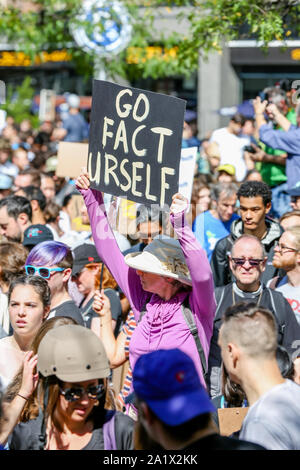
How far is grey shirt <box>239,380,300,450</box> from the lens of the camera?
3119 millimetres

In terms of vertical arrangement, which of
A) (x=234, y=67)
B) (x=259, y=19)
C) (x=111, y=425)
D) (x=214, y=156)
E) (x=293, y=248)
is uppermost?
(x=234, y=67)

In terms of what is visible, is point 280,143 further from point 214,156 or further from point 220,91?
point 220,91

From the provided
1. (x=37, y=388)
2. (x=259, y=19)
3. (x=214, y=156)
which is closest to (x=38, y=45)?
(x=214, y=156)

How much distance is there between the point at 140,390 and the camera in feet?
9.71

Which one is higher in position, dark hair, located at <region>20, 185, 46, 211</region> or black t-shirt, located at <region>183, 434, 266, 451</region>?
dark hair, located at <region>20, 185, 46, 211</region>

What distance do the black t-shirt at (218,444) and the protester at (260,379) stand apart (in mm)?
204

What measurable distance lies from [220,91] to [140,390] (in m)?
18.6

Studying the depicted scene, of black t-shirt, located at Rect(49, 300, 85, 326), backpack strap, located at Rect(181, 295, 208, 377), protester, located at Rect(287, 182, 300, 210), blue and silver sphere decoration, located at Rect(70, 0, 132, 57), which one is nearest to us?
backpack strap, located at Rect(181, 295, 208, 377)

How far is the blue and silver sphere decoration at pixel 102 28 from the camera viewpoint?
13.0 meters

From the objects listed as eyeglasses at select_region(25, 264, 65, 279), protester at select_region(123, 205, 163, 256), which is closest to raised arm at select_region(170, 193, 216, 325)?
eyeglasses at select_region(25, 264, 65, 279)

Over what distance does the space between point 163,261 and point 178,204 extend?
1.41ft

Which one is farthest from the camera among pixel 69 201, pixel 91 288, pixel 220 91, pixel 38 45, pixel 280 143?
pixel 220 91

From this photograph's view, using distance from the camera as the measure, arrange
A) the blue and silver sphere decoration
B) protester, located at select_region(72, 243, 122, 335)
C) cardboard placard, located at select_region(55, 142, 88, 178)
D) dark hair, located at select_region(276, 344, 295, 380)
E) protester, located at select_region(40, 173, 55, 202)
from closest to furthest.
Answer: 1. dark hair, located at select_region(276, 344, 295, 380)
2. protester, located at select_region(72, 243, 122, 335)
3. cardboard placard, located at select_region(55, 142, 88, 178)
4. protester, located at select_region(40, 173, 55, 202)
5. the blue and silver sphere decoration

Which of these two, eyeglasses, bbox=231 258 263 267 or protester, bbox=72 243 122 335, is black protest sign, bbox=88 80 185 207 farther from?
protester, bbox=72 243 122 335
